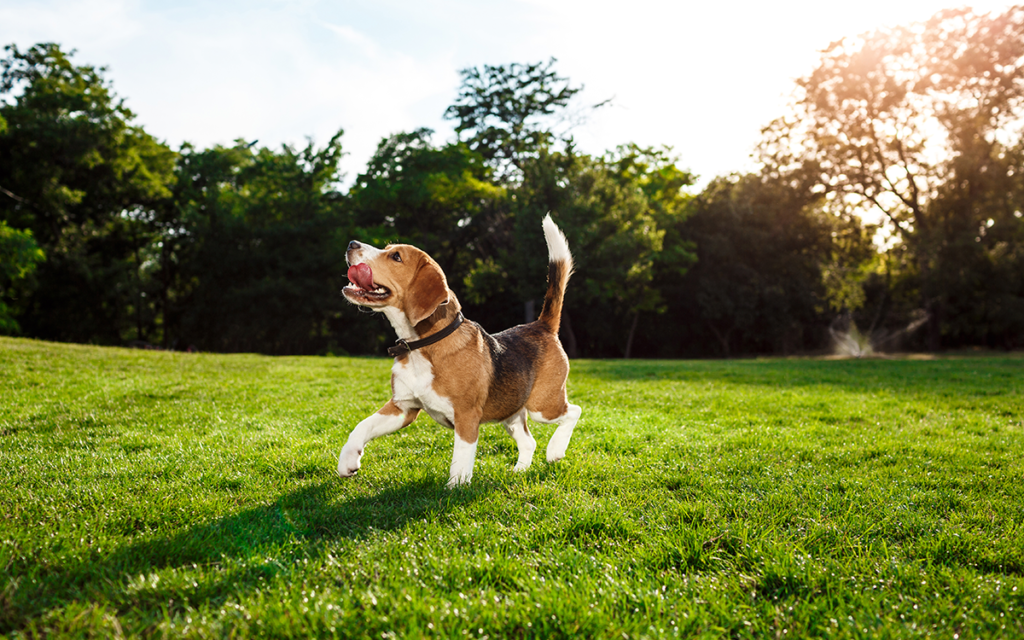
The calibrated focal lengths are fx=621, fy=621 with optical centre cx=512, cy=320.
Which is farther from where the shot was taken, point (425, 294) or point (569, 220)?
point (569, 220)

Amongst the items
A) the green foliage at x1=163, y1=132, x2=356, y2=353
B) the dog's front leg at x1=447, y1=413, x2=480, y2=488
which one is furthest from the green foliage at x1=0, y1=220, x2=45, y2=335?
the dog's front leg at x1=447, y1=413, x2=480, y2=488

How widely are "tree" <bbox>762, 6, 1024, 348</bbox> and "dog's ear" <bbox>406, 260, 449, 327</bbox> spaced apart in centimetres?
3119

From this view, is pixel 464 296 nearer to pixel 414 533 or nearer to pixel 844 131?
pixel 844 131

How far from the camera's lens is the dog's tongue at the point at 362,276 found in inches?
162

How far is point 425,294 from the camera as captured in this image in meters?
4.22

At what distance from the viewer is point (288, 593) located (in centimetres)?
252

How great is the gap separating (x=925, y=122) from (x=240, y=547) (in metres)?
36.8

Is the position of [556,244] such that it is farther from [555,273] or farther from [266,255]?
[266,255]

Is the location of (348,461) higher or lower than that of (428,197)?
lower

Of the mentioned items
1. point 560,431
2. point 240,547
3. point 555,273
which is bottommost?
point 240,547

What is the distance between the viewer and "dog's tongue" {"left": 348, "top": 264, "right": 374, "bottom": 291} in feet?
13.5

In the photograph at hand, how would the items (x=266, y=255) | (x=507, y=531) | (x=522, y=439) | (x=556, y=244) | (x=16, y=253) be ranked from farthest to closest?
(x=266, y=255) → (x=16, y=253) → (x=556, y=244) → (x=522, y=439) → (x=507, y=531)

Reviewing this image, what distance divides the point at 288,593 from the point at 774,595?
6.78 ft

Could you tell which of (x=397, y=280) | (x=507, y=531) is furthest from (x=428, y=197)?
(x=507, y=531)
